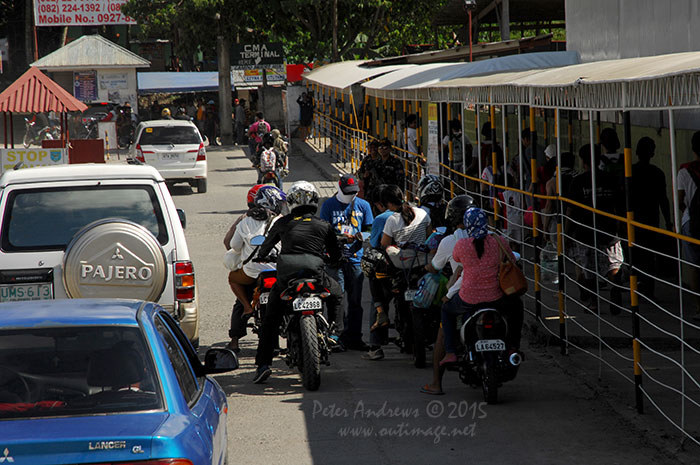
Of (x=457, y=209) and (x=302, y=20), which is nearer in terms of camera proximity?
(x=457, y=209)

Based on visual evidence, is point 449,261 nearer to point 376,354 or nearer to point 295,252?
point 295,252

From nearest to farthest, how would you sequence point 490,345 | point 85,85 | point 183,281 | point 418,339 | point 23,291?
point 490,345 → point 23,291 → point 183,281 → point 418,339 → point 85,85

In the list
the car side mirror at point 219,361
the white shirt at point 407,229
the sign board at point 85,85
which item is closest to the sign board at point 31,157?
the white shirt at point 407,229

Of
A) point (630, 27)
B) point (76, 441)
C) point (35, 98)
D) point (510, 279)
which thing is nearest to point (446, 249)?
point (510, 279)

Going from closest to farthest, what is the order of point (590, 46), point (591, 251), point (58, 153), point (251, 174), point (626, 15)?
point (591, 251) < point (626, 15) < point (590, 46) < point (58, 153) < point (251, 174)

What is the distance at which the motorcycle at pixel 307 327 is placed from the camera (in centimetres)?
796

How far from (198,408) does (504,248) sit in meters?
3.63

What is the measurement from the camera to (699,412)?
23.3ft

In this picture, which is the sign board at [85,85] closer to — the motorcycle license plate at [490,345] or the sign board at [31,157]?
the sign board at [31,157]

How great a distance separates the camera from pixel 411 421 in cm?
718

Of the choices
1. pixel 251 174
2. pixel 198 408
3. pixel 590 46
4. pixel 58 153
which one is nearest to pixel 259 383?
pixel 198 408

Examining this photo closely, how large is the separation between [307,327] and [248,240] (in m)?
1.58

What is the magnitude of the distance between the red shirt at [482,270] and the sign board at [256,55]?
34.6 metres

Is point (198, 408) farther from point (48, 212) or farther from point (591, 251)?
point (591, 251)
